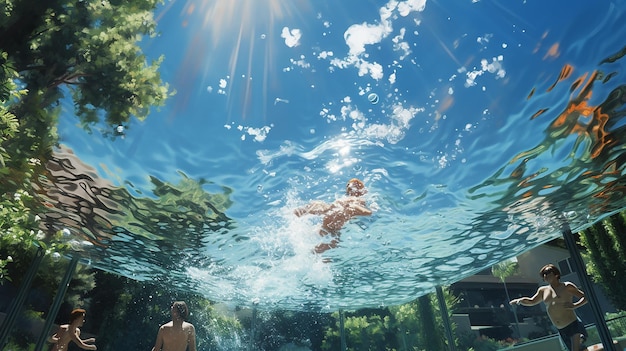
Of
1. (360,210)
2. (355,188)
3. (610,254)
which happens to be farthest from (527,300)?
(610,254)

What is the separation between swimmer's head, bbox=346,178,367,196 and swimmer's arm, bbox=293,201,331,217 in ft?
2.90

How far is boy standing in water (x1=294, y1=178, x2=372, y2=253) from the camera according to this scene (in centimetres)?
938

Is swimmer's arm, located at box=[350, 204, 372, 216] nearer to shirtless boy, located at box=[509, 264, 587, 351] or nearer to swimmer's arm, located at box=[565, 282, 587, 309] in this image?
shirtless boy, located at box=[509, 264, 587, 351]

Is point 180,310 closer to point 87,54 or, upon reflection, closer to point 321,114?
point 321,114

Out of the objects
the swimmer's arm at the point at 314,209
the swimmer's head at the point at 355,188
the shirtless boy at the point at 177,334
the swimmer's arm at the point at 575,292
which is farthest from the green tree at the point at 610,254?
the shirtless boy at the point at 177,334

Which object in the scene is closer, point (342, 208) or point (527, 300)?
point (527, 300)

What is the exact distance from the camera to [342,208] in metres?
10.2

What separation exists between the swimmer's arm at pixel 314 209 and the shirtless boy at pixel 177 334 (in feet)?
12.1

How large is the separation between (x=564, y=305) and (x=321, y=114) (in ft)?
23.6

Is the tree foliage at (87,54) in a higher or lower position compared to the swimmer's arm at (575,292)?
higher

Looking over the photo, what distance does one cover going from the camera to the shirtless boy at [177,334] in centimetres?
861

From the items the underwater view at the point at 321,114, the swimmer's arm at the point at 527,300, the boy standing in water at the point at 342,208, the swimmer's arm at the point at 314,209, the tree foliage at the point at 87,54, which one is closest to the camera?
the tree foliage at the point at 87,54

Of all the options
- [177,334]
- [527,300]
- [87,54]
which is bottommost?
[177,334]

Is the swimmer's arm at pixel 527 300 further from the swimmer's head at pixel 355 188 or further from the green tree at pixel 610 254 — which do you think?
the green tree at pixel 610 254
